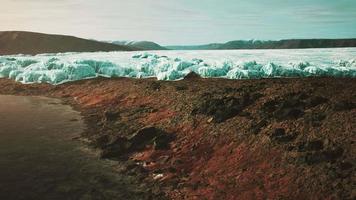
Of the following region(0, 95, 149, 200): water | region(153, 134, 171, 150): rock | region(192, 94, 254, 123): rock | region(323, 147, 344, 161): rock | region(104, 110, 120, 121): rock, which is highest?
region(192, 94, 254, 123): rock

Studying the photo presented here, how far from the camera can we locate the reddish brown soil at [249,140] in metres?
20.5

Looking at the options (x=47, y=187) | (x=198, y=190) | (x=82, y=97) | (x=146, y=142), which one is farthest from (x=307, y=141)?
(x=82, y=97)

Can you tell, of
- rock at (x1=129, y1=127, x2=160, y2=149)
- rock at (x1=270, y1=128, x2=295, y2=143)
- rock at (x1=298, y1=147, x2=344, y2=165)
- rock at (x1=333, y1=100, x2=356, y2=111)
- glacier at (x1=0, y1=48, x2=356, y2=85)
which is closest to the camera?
rock at (x1=298, y1=147, x2=344, y2=165)

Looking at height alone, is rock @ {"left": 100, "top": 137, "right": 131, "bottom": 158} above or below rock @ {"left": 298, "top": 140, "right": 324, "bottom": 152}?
below

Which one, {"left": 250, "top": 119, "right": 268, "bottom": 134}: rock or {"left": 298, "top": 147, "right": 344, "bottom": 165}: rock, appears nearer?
{"left": 298, "top": 147, "right": 344, "bottom": 165}: rock

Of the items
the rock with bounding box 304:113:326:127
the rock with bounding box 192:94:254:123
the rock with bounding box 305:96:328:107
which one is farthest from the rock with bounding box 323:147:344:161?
the rock with bounding box 192:94:254:123

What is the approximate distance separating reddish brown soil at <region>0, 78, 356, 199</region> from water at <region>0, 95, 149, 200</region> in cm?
205

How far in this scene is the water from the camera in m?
22.7

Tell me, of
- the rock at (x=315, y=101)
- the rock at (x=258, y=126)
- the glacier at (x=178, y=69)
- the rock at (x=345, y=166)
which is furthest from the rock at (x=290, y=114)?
the glacier at (x=178, y=69)

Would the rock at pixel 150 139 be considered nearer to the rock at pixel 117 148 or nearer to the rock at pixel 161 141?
the rock at pixel 161 141

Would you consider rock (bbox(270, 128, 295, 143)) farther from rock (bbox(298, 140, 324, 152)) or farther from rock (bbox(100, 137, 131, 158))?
rock (bbox(100, 137, 131, 158))

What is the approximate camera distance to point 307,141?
78.2ft

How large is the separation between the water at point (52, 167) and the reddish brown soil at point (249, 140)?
2046 millimetres

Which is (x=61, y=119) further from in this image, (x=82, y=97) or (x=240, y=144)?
(x=240, y=144)
